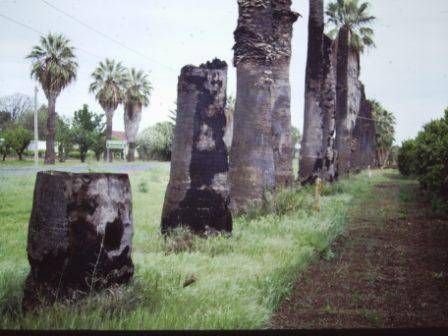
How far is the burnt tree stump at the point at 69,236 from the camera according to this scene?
343 centimetres

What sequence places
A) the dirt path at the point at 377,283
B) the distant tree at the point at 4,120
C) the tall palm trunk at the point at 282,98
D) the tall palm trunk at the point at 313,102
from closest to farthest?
the dirt path at the point at 377,283
the distant tree at the point at 4,120
the tall palm trunk at the point at 282,98
the tall palm trunk at the point at 313,102

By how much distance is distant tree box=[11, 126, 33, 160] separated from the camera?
5134 millimetres

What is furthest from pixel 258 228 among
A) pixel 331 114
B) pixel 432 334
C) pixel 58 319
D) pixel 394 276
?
pixel 331 114

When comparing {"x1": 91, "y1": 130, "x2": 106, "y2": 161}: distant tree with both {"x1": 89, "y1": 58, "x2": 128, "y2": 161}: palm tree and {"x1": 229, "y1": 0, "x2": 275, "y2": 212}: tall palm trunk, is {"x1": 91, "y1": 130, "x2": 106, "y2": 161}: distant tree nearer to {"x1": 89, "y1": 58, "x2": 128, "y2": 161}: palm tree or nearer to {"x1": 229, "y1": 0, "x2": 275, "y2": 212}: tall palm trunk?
{"x1": 89, "y1": 58, "x2": 128, "y2": 161}: palm tree

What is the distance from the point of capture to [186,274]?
4.48 m

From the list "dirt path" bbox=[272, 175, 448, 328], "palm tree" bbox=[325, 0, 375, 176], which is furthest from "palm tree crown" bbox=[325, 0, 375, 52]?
"dirt path" bbox=[272, 175, 448, 328]

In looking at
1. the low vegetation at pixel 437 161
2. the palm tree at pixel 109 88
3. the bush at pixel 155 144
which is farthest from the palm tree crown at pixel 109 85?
the bush at pixel 155 144

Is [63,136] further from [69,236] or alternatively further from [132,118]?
[69,236]

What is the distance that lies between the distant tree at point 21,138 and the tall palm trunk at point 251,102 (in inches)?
158

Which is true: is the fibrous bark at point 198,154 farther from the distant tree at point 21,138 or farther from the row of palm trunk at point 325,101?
the row of palm trunk at point 325,101

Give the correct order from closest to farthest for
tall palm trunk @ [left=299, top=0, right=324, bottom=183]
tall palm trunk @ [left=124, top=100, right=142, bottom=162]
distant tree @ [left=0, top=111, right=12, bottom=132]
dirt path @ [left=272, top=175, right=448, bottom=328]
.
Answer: dirt path @ [left=272, top=175, right=448, bottom=328]
distant tree @ [left=0, top=111, right=12, bottom=132]
tall palm trunk @ [left=124, top=100, right=142, bottom=162]
tall palm trunk @ [left=299, top=0, right=324, bottom=183]

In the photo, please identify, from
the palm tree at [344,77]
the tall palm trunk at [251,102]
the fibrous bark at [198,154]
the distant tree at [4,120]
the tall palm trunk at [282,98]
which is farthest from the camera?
the palm tree at [344,77]

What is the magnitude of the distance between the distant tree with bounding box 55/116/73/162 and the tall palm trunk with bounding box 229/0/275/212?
2.97 meters

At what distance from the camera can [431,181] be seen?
9352 mm
